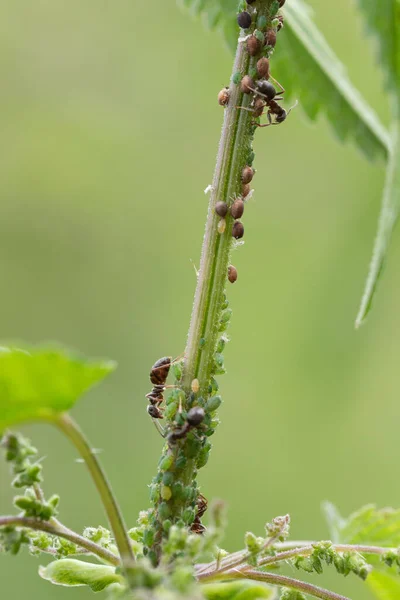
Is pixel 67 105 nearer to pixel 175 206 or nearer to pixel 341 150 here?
pixel 175 206

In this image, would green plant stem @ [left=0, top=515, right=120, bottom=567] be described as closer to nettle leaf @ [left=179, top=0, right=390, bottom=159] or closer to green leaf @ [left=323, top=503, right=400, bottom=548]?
green leaf @ [left=323, top=503, right=400, bottom=548]

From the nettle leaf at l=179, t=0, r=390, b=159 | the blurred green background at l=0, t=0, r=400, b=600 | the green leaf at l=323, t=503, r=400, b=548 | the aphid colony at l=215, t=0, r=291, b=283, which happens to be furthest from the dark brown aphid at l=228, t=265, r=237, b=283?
the blurred green background at l=0, t=0, r=400, b=600

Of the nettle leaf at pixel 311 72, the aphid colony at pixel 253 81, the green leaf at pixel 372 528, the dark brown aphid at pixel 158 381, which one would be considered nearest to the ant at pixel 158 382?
the dark brown aphid at pixel 158 381

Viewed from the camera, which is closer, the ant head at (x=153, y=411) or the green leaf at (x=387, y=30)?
the ant head at (x=153, y=411)

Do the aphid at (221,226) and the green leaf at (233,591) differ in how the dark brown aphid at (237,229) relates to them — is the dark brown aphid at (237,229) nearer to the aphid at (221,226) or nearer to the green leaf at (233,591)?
the aphid at (221,226)

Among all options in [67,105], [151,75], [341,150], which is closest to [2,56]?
[67,105]

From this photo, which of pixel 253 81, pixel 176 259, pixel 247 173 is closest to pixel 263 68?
pixel 253 81
